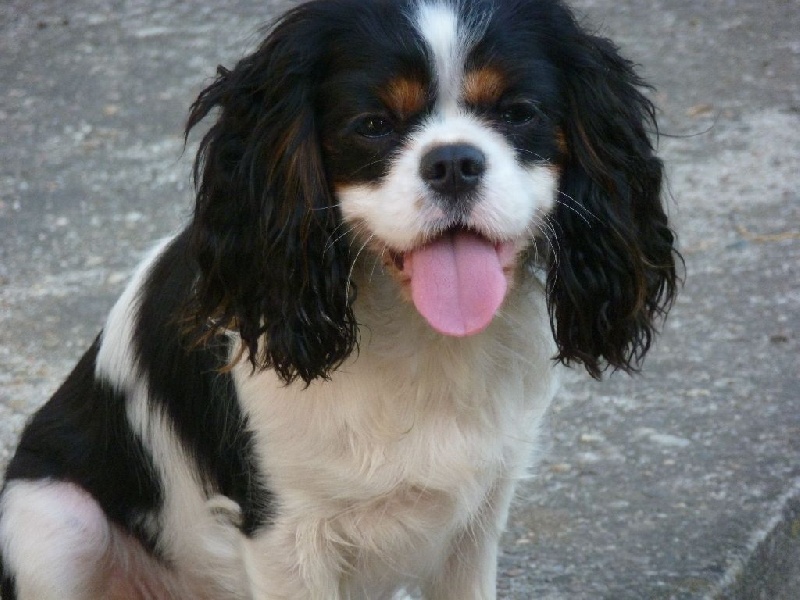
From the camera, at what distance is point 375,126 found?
279cm

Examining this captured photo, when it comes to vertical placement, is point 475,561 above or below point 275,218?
below

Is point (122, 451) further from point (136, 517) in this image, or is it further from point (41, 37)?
point (41, 37)

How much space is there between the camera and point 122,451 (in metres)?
3.54

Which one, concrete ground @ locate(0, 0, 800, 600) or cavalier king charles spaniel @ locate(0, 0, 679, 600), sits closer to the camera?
cavalier king charles spaniel @ locate(0, 0, 679, 600)

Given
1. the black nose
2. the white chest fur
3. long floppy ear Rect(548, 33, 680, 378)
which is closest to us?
the black nose

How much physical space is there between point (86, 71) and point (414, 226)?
18.3ft

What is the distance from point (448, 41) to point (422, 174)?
286 millimetres

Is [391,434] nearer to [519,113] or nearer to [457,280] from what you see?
[457,280]

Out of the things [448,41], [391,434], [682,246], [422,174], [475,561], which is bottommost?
[682,246]

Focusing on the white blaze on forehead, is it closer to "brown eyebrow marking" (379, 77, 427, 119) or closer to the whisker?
"brown eyebrow marking" (379, 77, 427, 119)

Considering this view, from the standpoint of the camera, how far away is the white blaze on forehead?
2.75m

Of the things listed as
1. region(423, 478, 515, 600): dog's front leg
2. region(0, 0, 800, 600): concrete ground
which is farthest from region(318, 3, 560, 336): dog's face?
region(0, 0, 800, 600): concrete ground

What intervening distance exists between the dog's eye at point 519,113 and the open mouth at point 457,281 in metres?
0.26

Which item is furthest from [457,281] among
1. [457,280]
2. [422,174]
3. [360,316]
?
[360,316]
